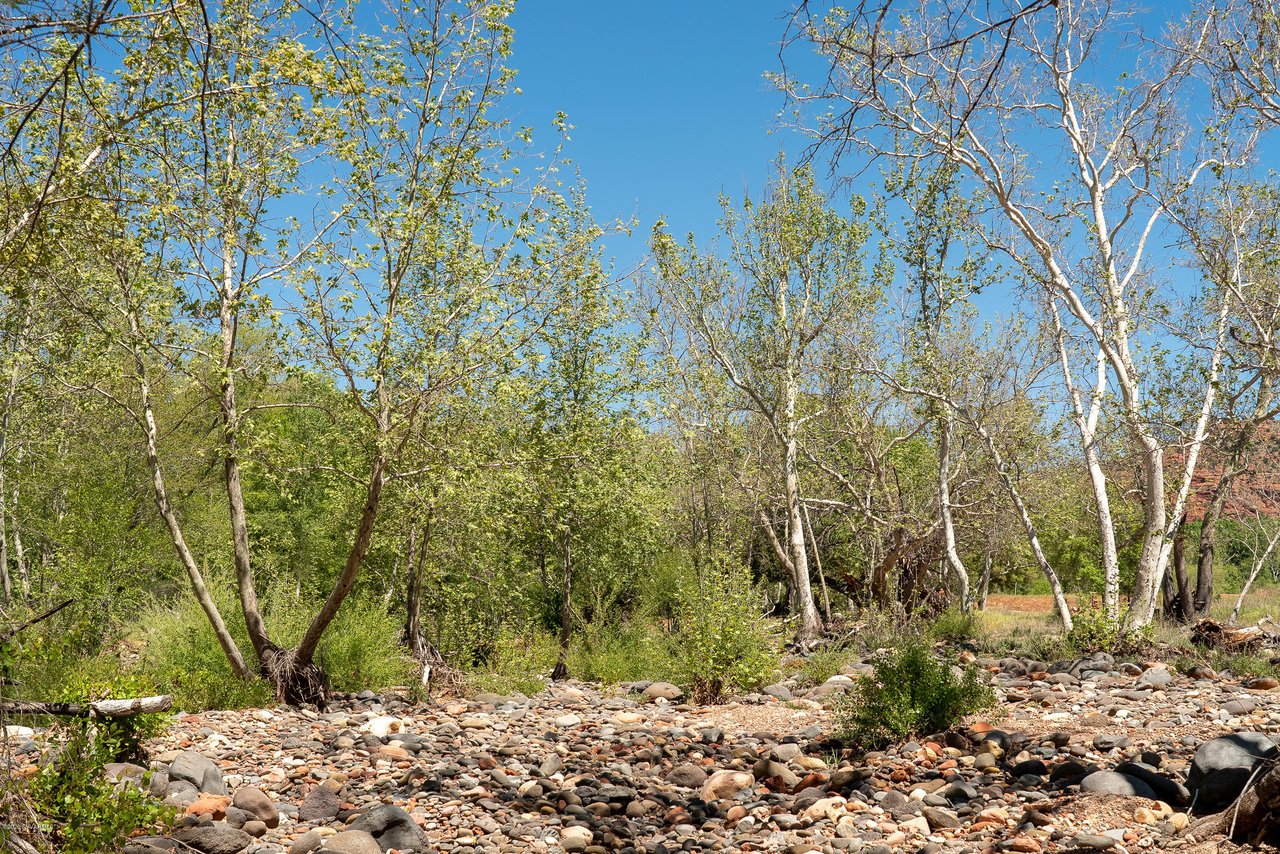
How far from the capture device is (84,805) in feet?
15.9

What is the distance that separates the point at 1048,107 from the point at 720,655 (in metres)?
8.85

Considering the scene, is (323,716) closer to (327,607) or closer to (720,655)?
(327,607)

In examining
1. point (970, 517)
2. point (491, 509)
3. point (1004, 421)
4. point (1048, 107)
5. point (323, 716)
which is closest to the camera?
point (323, 716)

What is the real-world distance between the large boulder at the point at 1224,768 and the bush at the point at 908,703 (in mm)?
2136

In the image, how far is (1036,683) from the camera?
30.9 ft

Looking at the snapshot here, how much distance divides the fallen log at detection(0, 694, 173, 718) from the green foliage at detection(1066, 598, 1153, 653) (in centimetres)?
1011

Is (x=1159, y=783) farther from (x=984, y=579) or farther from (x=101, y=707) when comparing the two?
(x=984, y=579)

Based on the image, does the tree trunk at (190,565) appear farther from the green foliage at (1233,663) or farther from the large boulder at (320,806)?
the green foliage at (1233,663)

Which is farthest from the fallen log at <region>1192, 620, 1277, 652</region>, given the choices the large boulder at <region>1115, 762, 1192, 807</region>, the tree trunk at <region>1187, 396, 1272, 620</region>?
the large boulder at <region>1115, 762, 1192, 807</region>

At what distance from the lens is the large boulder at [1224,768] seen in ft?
16.8

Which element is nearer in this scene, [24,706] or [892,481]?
[24,706]

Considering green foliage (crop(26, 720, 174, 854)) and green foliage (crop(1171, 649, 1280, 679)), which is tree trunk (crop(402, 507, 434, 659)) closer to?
green foliage (crop(26, 720, 174, 854))

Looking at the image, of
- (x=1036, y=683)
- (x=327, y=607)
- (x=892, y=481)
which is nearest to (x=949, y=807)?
(x=1036, y=683)

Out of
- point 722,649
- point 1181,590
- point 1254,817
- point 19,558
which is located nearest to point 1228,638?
point 722,649
